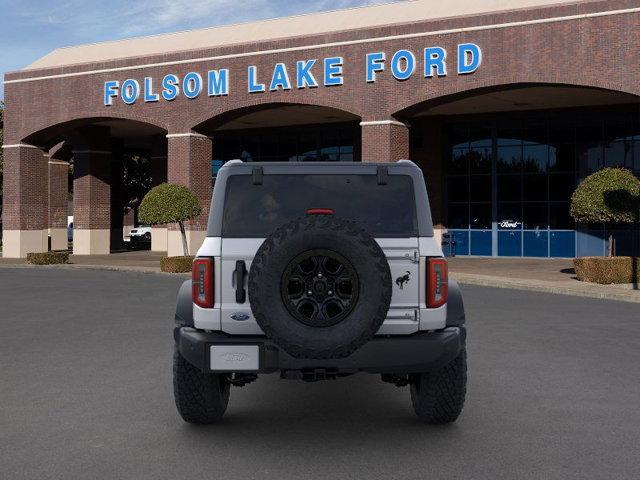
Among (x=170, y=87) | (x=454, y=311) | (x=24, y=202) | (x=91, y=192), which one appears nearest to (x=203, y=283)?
(x=454, y=311)

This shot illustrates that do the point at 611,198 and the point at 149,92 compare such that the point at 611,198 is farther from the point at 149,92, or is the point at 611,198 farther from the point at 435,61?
the point at 149,92

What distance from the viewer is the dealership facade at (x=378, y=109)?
28125 millimetres

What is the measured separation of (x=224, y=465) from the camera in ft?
18.1

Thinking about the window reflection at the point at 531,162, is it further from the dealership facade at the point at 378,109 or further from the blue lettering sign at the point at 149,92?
the blue lettering sign at the point at 149,92

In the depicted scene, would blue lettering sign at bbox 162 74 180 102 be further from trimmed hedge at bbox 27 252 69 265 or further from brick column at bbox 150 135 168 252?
brick column at bbox 150 135 168 252

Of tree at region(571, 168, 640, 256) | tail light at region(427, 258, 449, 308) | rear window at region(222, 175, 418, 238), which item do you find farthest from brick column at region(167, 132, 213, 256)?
tail light at region(427, 258, 449, 308)

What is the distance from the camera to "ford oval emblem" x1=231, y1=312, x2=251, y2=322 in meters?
5.93

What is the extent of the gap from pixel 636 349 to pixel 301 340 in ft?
21.9

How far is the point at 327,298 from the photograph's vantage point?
558 centimetres

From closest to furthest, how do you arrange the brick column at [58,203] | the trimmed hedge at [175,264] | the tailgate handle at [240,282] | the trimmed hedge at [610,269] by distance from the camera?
the tailgate handle at [240,282] → the trimmed hedge at [610,269] → the trimmed hedge at [175,264] → the brick column at [58,203]

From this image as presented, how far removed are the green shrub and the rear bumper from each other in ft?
58.5

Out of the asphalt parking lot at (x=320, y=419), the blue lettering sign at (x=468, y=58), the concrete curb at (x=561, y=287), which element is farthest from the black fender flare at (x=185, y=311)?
the blue lettering sign at (x=468, y=58)

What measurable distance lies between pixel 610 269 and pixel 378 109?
11.8 meters

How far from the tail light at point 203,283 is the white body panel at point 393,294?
38 millimetres
